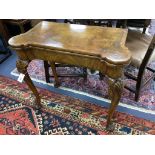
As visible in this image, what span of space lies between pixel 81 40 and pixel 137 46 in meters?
0.68

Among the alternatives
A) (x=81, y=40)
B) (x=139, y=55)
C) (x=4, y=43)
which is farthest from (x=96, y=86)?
(x=4, y=43)

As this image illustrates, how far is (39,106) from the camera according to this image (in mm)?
1796

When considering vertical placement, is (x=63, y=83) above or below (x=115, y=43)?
below

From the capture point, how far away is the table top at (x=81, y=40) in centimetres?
108

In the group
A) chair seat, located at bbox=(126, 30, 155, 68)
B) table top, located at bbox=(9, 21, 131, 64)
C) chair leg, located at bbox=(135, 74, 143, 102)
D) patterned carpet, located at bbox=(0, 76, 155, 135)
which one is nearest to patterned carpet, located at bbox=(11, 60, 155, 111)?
chair leg, located at bbox=(135, 74, 143, 102)

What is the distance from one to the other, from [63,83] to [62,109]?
38cm

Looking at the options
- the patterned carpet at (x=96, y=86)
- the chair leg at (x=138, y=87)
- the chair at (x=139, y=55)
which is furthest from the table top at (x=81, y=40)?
the patterned carpet at (x=96, y=86)

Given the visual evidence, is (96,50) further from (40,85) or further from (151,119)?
(40,85)

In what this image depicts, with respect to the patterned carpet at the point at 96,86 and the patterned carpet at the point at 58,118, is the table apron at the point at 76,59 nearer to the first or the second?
the patterned carpet at the point at 58,118

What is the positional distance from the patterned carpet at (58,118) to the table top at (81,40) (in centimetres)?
76

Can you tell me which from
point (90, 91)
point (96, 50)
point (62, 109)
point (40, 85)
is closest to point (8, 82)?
point (40, 85)

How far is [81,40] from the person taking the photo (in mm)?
1238

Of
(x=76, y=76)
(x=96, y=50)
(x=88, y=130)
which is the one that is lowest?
(x=88, y=130)

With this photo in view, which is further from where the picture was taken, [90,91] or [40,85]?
[40,85]
